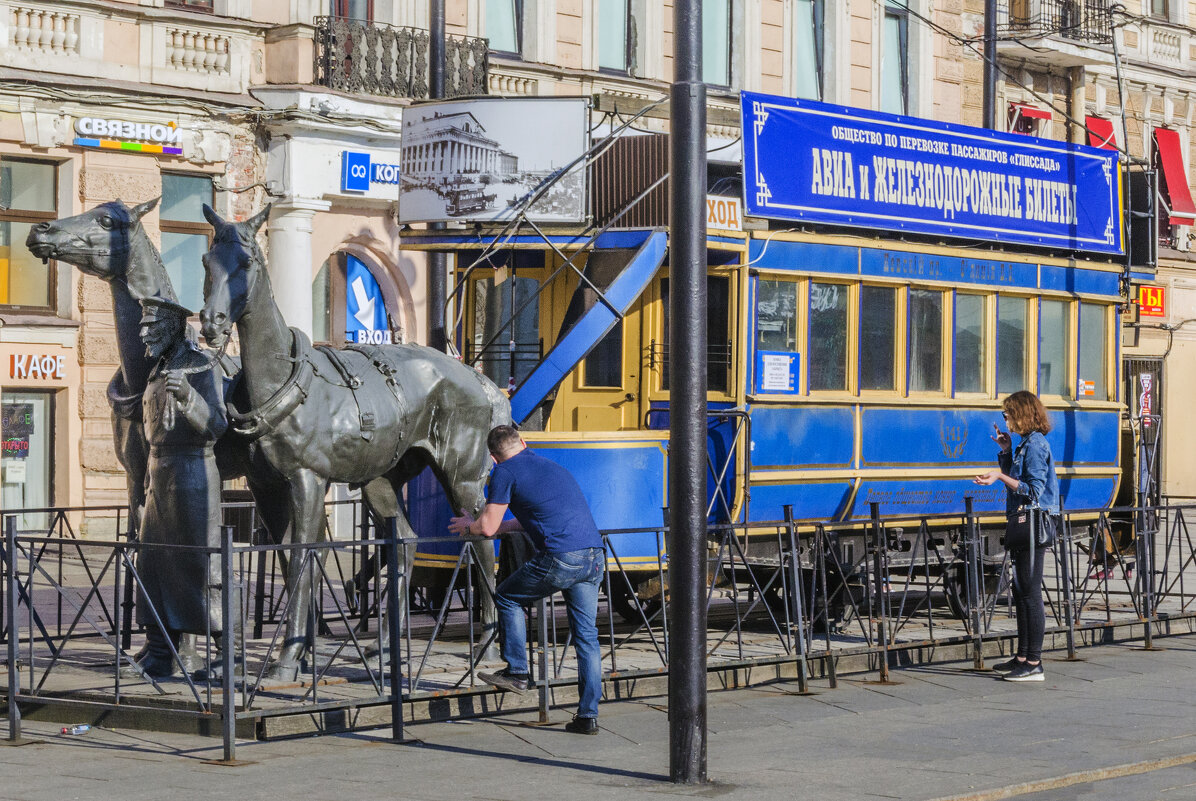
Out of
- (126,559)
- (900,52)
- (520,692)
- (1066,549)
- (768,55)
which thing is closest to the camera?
(126,559)

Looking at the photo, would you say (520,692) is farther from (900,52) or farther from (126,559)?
(900,52)

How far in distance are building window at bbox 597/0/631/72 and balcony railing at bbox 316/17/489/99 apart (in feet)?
9.56

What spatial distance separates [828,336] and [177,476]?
6.00m

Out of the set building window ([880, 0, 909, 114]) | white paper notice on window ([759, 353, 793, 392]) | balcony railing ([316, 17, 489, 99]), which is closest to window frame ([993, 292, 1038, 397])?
white paper notice on window ([759, 353, 793, 392])

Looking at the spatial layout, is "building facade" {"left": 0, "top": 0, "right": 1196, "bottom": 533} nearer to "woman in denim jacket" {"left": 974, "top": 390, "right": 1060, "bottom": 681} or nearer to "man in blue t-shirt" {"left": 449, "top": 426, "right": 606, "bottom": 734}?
→ "woman in denim jacket" {"left": 974, "top": 390, "right": 1060, "bottom": 681}

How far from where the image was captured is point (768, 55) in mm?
30500

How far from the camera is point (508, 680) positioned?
10.8 meters

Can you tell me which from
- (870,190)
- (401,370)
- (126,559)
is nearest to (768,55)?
(870,190)

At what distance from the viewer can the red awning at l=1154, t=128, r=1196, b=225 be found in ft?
125

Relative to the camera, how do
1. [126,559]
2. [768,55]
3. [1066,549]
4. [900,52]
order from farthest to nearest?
[900,52], [768,55], [1066,549], [126,559]

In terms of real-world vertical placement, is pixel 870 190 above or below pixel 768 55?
below

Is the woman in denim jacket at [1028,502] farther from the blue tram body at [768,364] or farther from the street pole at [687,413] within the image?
the street pole at [687,413]

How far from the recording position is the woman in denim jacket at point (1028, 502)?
1262 centimetres

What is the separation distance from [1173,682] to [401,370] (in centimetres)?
542
